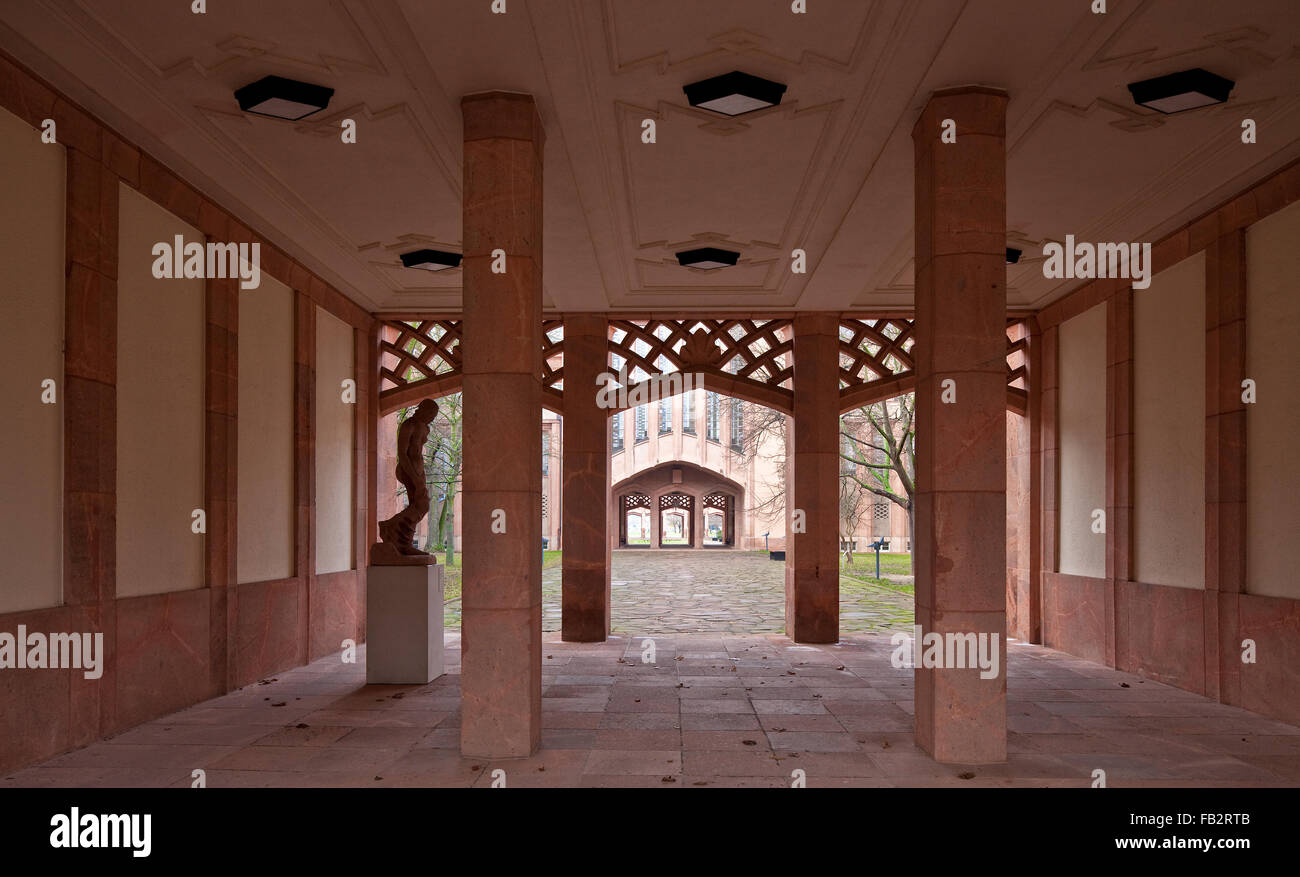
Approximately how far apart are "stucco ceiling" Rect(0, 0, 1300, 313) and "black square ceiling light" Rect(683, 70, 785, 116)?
3.8 inches

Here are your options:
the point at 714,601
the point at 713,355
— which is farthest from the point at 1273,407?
the point at 714,601

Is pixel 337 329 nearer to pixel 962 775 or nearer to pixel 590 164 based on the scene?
pixel 590 164

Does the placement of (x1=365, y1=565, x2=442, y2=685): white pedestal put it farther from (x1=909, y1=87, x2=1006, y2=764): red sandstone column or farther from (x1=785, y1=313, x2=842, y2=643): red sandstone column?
(x1=785, y1=313, x2=842, y2=643): red sandstone column

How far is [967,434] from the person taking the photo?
18.5 feet

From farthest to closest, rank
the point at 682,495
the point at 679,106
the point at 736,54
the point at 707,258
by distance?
1. the point at 682,495
2. the point at 707,258
3. the point at 679,106
4. the point at 736,54

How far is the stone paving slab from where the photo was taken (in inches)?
212

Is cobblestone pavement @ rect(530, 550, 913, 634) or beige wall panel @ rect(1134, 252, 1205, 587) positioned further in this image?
cobblestone pavement @ rect(530, 550, 913, 634)

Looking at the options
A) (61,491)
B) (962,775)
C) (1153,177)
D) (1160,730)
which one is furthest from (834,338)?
(61,491)

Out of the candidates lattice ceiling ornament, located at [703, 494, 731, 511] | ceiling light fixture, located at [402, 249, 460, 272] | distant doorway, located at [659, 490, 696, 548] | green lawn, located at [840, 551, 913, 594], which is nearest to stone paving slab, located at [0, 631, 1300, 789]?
ceiling light fixture, located at [402, 249, 460, 272]

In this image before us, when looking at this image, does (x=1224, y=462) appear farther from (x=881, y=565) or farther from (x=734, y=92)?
(x=881, y=565)

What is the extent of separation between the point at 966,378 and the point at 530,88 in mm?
3742

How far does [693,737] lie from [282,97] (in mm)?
5735

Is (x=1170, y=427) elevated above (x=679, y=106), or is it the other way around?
(x=679, y=106)

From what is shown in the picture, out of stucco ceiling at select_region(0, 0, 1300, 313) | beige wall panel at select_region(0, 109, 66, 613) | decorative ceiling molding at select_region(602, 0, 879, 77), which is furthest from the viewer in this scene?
beige wall panel at select_region(0, 109, 66, 613)
